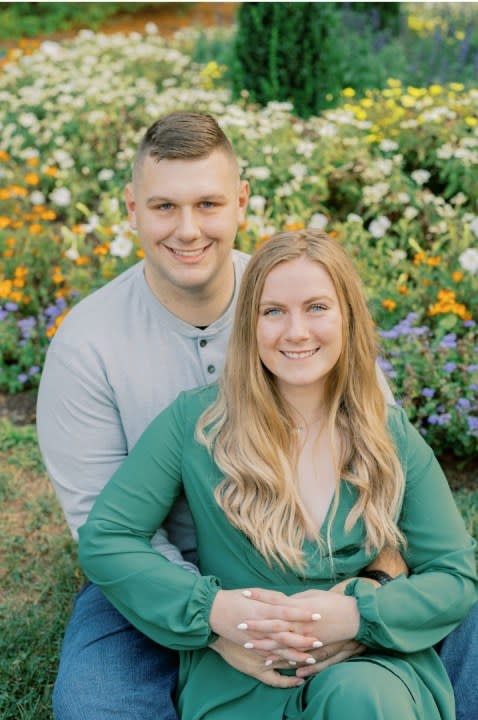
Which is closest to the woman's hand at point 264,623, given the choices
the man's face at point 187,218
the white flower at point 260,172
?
the man's face at point 187,218

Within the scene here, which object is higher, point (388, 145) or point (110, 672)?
point (388, 145)

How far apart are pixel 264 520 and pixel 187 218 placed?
2.37 feet

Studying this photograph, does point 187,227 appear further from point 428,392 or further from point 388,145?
point 388,145

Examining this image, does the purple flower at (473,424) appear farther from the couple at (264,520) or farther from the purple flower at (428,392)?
the couple at (264,520)

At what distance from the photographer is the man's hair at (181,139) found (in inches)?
89.0

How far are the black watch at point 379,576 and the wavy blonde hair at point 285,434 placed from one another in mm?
65

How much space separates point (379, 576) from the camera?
211 cm

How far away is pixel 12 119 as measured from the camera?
593cm

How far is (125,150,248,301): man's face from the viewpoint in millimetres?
2264

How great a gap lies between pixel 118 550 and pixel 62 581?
1036mm

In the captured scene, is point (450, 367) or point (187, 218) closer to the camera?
point (187, 218)

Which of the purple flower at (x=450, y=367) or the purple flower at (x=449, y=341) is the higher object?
the purple flower at (x=449, y=341)

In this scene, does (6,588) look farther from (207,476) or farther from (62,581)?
(207,476)

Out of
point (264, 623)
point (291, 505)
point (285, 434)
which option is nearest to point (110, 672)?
point (264, 623)
